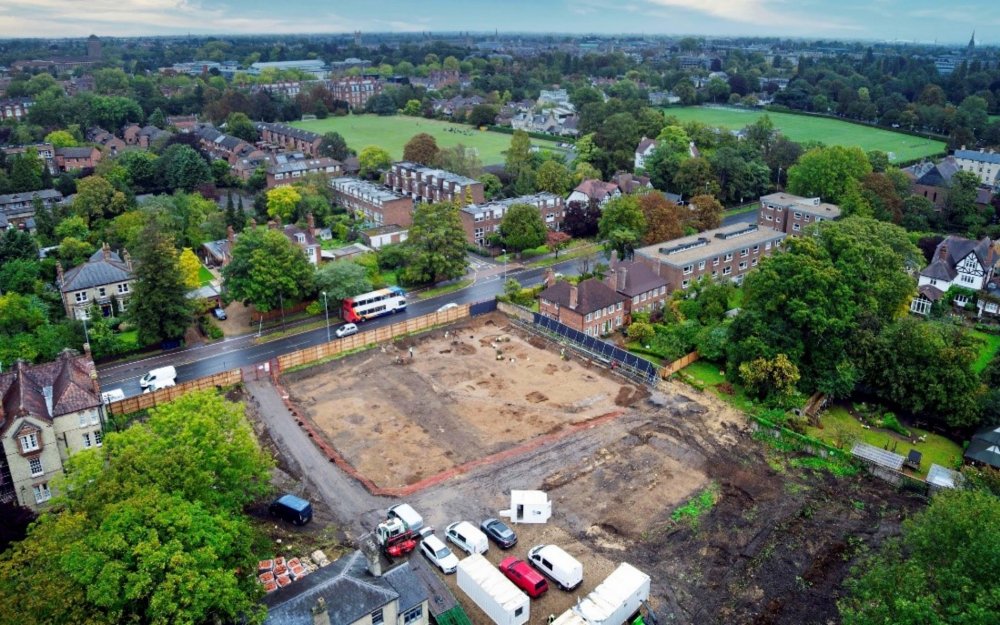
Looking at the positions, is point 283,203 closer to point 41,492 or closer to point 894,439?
point 41,492

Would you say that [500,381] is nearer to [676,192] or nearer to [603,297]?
[603,297]

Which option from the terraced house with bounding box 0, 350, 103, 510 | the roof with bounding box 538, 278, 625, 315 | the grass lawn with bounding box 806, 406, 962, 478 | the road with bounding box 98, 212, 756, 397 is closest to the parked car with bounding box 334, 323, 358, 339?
the road with bounding box 98, 212, 756, 397

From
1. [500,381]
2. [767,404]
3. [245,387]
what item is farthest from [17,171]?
[767,404]

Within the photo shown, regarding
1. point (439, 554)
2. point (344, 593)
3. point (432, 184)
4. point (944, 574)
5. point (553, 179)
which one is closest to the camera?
point (944, 574)

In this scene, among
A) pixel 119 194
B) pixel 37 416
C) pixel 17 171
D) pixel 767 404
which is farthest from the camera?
pixel 17 171

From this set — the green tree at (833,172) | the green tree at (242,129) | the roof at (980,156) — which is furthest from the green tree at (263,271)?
the roof at (980,156)

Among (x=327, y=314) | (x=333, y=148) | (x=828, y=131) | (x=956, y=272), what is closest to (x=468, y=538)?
(x=327, y=314)
